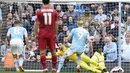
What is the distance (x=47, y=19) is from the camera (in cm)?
1416

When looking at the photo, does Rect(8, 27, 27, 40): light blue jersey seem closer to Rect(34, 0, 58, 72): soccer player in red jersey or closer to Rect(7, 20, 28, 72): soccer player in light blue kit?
Rect(7, 20, 28, 72): soccer player in light blue kit

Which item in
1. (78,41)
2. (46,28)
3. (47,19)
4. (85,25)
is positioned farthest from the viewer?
(85,25)

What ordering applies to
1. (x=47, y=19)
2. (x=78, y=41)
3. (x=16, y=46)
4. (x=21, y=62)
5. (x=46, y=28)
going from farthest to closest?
(x=21, y=62) < (x=16, y=46) < (x=78, y=41) < (x=46, y=28) < (x=47, y=19)

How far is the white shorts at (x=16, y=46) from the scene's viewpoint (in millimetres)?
18305

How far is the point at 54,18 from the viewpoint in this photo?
14.2 m

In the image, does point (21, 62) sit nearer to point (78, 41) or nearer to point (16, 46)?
point (16, 46)

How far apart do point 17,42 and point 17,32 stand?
16.3 inches

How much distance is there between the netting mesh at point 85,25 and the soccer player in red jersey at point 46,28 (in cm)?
457

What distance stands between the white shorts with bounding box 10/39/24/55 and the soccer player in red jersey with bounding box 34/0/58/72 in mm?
4016

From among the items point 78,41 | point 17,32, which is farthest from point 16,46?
point 78,41

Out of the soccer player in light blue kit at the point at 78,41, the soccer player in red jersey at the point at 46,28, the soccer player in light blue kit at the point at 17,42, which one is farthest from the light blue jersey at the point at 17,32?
the soccer player in red jersey at the point at 46,28

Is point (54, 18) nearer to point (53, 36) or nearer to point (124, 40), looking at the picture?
point (53, 36)

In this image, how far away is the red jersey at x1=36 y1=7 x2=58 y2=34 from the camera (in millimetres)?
14172

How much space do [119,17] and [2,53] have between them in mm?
4381
